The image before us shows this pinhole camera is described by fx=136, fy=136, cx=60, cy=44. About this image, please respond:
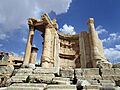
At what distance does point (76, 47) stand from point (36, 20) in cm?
963

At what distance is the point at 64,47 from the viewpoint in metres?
26.9

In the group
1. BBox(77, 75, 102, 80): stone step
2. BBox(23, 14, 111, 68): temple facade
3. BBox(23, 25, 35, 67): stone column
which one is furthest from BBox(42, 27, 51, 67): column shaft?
BBox(77, 75, 102, 80): stone step

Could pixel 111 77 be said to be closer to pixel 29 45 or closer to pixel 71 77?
pixel 71 77

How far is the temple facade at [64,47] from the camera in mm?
19141

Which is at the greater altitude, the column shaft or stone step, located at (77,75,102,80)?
the column shaft

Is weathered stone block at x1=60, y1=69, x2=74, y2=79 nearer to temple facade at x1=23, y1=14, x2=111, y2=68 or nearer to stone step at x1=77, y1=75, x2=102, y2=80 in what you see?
stone step at x1=77, y1=75, x2=102, y2=80

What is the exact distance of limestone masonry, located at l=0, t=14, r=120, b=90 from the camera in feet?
21.4

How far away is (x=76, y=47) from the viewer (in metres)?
26.9

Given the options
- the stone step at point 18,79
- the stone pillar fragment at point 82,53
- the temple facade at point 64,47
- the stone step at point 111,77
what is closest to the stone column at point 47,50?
the temple facade at point 64,47

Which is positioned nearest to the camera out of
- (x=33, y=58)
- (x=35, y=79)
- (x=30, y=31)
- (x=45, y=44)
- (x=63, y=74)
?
(x=35, y=79)

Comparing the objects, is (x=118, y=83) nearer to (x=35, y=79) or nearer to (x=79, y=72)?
(x=79, y=72)

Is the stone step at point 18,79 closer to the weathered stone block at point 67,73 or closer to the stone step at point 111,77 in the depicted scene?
the weathered stone block at point 67,73

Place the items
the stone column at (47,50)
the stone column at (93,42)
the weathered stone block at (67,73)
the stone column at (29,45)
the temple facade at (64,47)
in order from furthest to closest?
1. the stone column at (29,45)
2. the temple facade at (64,47)
3. the stone column at (47,50)
4. the stone column at (93,42)
5. the weathered stone block at (67,73)

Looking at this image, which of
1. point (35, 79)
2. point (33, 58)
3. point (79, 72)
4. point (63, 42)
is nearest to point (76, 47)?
point (63, 42)
